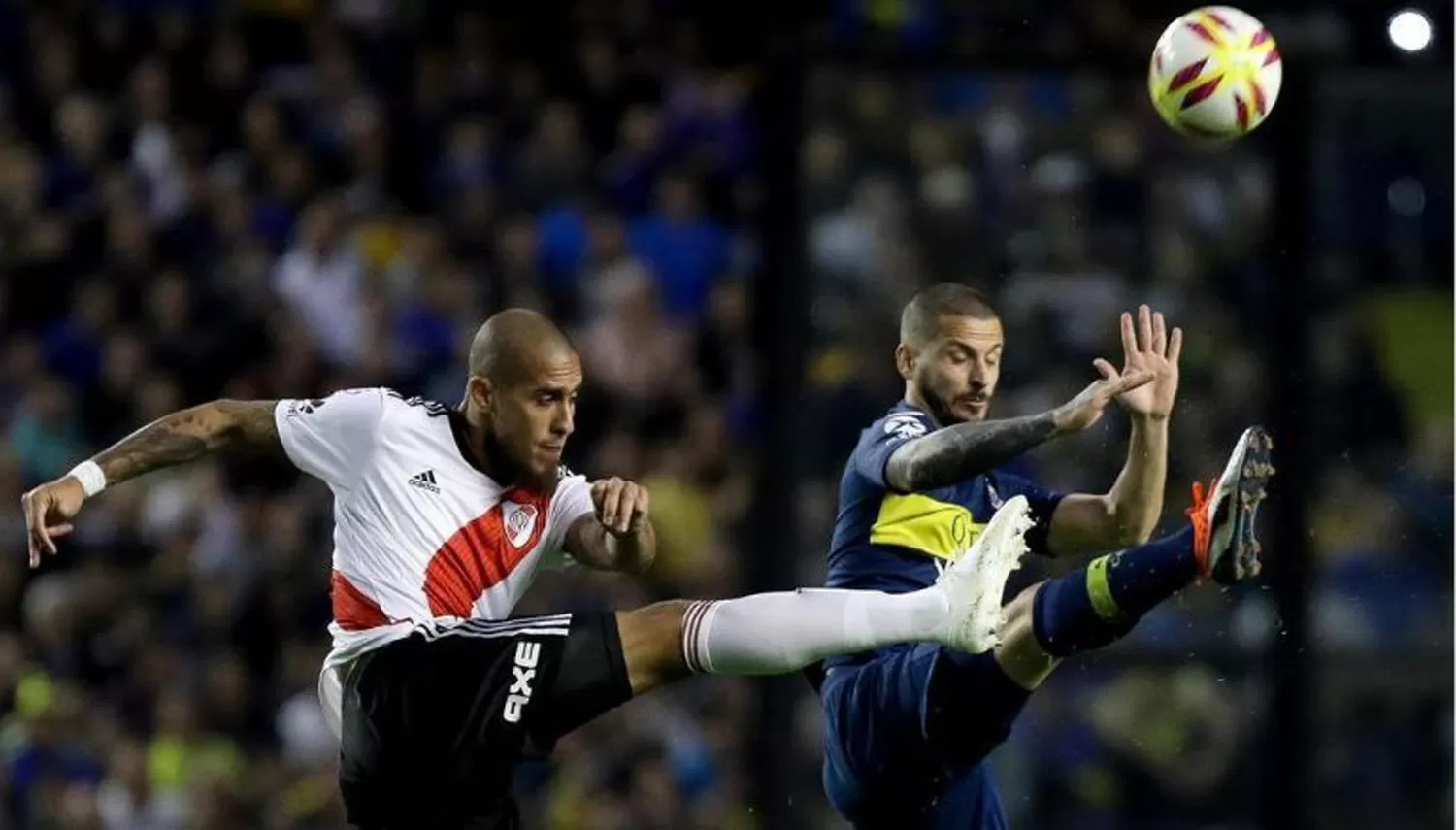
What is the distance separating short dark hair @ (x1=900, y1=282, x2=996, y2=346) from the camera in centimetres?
888

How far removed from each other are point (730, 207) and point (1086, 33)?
2.24m

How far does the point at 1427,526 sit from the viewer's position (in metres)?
12.9

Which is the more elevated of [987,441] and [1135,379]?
[1135,379]

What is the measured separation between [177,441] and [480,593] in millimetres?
→ 966

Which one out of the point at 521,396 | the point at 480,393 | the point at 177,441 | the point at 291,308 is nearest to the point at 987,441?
the point at 521,396

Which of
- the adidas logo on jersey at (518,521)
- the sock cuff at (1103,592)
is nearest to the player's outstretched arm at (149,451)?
the adidas logo on jersey at (518,521)

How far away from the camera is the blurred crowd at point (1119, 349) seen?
39.6 feet

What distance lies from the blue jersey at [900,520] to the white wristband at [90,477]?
2.20 m

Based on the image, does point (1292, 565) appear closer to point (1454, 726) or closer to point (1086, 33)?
point (1454, 726)

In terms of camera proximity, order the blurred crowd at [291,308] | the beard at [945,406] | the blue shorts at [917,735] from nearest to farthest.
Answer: the blue shorts at [917,735] → the beard at [945,406] → the blurred crowd at [291,308]

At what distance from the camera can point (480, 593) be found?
8.45 m

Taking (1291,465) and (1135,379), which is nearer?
(1135,379)

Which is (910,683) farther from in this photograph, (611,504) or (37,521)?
(37,521)

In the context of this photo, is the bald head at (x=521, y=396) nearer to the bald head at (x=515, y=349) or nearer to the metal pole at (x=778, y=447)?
the bald head at (x=515, y=349)
